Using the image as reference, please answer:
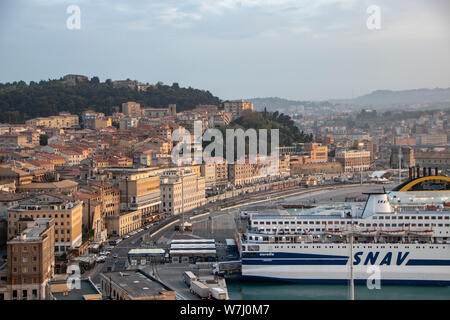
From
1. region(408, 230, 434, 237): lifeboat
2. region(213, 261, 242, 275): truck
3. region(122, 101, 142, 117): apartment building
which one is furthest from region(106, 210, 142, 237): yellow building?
region(122, 101, 142, 117): apartment building

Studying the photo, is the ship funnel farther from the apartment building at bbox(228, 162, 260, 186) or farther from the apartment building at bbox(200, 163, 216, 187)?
the apartment building at bbox(228, 162, 260, 186)

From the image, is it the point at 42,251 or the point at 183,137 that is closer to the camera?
the point at 42,251

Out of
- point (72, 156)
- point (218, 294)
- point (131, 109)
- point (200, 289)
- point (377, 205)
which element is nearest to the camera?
point (218, 294)

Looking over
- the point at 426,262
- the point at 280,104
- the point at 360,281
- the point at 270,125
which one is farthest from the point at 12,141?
the point at 280,104

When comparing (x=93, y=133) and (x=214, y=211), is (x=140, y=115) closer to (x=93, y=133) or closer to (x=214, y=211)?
(x=93, y=133)

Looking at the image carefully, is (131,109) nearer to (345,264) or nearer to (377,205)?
(377,205)
